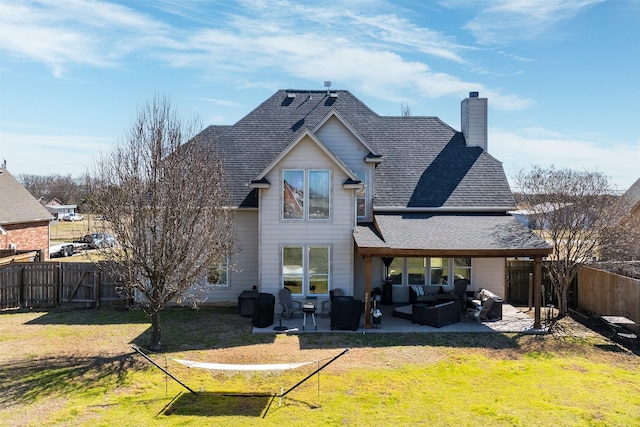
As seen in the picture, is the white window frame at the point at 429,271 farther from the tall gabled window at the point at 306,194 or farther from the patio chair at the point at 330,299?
the tall gabled window at the point at 306,194

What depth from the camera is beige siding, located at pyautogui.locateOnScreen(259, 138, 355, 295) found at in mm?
15914

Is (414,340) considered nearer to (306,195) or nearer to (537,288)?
(537,288)

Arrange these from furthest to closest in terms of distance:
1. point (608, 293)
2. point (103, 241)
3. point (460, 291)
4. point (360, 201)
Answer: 1. point (360, 201)
2. point (460, 291)
3. point (608, 293)
4. point (103, 241)

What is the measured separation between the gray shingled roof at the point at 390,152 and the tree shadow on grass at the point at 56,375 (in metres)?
7.74

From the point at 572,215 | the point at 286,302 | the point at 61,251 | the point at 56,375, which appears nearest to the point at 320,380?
the point at 286,302

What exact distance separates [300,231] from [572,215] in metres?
9.66

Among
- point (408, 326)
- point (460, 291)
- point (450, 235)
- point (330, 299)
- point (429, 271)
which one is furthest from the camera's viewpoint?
point (429, 271)

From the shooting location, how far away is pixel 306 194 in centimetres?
1592

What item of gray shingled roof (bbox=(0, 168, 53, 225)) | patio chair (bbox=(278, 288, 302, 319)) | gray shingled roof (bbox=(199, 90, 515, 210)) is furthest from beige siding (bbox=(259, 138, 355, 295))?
gray shingled roof (bbox=(0, 168, 53, 225))

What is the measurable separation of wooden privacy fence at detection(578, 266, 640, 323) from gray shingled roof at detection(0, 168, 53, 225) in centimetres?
3056

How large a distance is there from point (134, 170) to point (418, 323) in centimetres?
1010

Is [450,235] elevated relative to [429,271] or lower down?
elevated

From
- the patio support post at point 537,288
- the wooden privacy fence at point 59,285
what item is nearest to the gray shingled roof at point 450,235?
the patio support post at point 537,288

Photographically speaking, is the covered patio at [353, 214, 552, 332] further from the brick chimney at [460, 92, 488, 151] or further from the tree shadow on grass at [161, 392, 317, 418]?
the tree shadow on grass at [161, 392, 317, 418]
